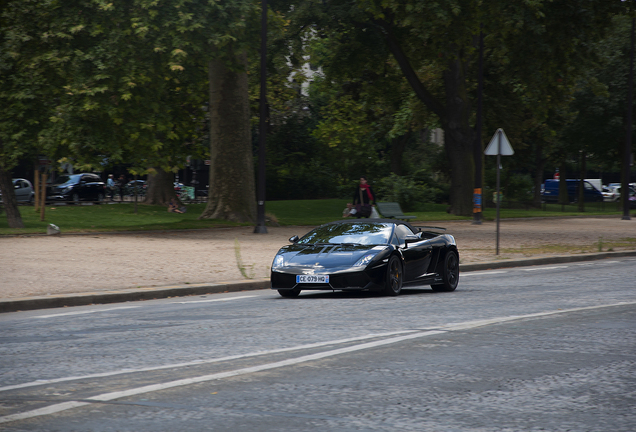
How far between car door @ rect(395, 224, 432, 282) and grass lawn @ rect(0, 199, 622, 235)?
46.5 feet

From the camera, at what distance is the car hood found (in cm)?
1237

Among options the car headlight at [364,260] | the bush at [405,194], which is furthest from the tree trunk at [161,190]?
the car headlight at [364,260]

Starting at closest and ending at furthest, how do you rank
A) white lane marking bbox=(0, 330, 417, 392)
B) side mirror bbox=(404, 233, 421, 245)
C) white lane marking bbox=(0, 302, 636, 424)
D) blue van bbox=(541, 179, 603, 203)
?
1. white lane marking bbox=(0, 302, 636, 424)
2. white lane marking bbox=(0, 330, 417, 392)
3. side mirror bbox=(404, 233, 421, 245)
4. blue van bbox=(541, 179, 603, 203)

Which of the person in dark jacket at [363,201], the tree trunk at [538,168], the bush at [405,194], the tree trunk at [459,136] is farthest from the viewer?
the tree trunk at [538,168]

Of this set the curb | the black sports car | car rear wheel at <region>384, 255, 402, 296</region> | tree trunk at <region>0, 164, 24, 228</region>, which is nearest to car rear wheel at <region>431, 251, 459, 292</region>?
the black sports car

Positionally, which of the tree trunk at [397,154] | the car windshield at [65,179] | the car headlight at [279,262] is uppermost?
the tree trunk at [397,154]

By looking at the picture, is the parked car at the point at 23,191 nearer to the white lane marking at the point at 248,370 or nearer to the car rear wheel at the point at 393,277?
the car rear wheel at the point at 393,277

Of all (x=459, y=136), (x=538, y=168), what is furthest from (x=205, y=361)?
(x=538, y=168)

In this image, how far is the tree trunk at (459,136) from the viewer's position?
3775 cm

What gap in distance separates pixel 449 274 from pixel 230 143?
54.2 ft

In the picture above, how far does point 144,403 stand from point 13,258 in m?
12.3

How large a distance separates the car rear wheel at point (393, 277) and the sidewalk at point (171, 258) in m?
2.58

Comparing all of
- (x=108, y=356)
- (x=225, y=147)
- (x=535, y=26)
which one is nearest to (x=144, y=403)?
(x=108, y=356)

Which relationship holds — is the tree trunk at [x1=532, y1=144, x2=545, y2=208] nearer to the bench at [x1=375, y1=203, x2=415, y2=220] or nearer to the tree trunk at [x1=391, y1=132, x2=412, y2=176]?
the tree trunk at [x1=391, y1=132, x2=412, y2=176]
